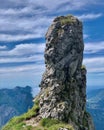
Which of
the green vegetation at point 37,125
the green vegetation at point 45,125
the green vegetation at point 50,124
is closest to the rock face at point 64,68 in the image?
the green vegetation at point 37,125

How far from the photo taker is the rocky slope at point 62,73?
76938mm

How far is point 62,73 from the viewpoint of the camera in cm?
7869

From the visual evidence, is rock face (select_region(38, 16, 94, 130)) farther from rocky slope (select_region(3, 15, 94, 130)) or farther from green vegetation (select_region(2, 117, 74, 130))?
green vegetation (select_region(2, 117, 74, 130))

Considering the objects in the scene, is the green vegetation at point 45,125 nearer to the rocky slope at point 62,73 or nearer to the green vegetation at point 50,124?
the green vegetation at point 50,124

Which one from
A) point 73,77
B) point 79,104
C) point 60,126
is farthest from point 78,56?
point 60,126

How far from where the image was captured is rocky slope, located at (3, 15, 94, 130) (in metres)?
76.9

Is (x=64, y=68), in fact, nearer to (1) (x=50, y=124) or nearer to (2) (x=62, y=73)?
(2) (x=62, y=73)

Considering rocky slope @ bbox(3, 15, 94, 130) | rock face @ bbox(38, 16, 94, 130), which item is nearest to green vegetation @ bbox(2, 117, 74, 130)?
rocky slope @ bbox(3, 15, 94, 130)

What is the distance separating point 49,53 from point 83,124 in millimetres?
16940

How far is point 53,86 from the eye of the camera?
77688 millimetres

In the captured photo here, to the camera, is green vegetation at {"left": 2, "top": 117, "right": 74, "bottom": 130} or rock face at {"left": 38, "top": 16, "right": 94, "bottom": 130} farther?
rock face at {"left": 38, "top": 16, "right": 94, "bottom": 130}

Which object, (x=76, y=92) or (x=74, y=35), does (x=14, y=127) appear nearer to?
(x=76, y=92)

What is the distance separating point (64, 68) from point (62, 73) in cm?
111

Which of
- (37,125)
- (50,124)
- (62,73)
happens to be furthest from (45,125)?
(62,73)
